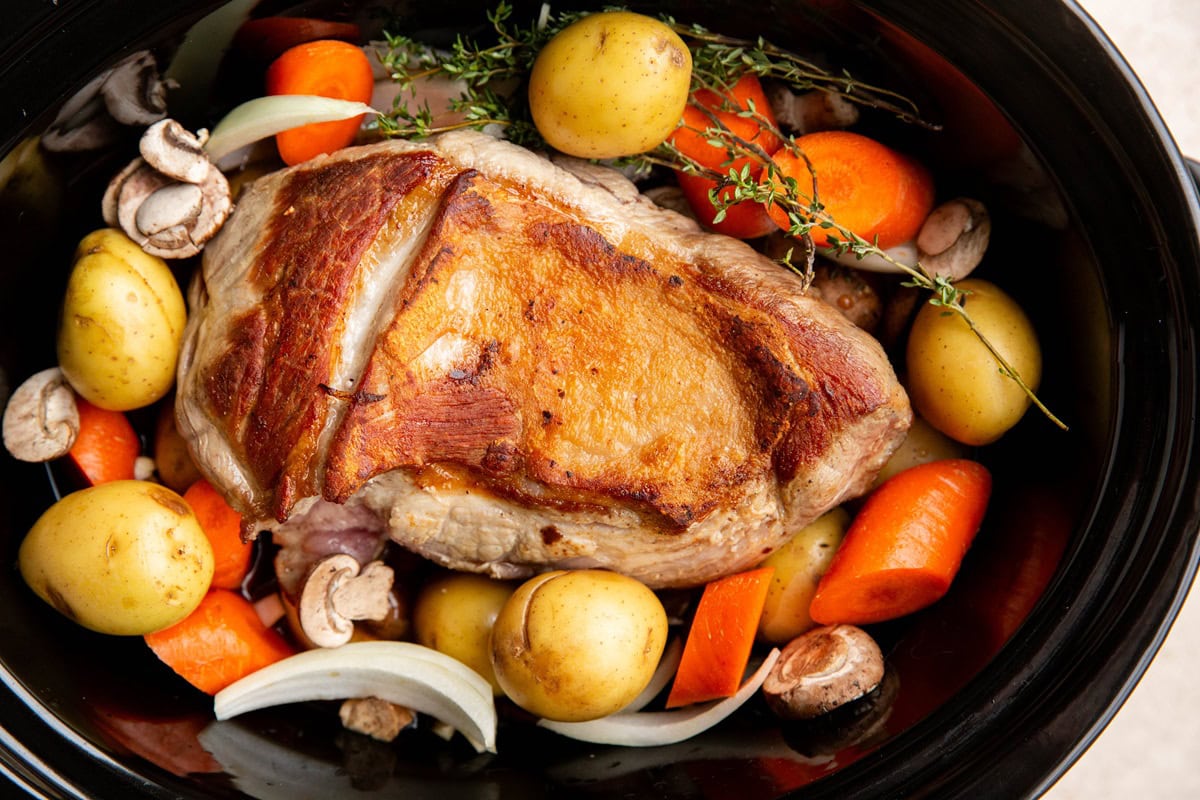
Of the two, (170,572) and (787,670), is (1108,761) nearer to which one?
(787,670)

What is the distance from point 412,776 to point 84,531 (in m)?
0.98

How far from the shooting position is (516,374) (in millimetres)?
2080

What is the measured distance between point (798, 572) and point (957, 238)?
0.92m

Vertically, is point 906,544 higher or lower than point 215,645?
higher

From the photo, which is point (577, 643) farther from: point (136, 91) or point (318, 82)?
point (136, 91)

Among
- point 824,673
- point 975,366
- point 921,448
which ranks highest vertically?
point 975,366

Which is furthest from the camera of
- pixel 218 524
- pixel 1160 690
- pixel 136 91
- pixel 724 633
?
pixel 1160 690

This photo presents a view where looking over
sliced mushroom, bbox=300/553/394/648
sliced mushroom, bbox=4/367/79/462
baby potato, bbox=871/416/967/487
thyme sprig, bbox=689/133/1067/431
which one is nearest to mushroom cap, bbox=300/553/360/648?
sliced mushroom, bbox=300/553/394/648

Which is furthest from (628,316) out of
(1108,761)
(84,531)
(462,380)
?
(1108,761)

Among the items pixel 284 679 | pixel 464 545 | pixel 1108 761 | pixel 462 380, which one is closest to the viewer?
pixel 462 380

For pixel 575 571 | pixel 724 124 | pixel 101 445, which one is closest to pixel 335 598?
pixel 575 571

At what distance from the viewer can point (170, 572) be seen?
217 cm

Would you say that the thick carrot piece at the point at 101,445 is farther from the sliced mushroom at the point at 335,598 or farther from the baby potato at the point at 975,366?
the baby potato at the point at 975,366

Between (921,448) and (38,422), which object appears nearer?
(38,422)
